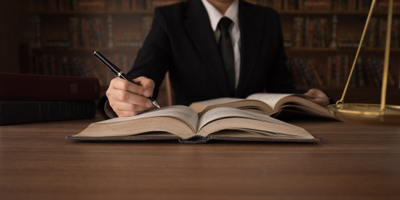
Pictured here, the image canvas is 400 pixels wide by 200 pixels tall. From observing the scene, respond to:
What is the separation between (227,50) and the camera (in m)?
1.40

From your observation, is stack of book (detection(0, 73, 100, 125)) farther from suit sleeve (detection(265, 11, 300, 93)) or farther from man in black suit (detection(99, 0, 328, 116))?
suit sleeve (detection(265, 11, 300, 93))

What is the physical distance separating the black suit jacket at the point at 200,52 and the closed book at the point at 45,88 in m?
0.34

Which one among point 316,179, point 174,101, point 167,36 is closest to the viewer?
point 316,179

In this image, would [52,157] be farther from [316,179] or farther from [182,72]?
[182,72]

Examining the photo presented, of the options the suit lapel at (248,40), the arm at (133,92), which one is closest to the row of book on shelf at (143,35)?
the suit lapel at (248,40)

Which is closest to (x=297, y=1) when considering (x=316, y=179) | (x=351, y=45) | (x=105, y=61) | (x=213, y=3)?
(x=351, y=45)

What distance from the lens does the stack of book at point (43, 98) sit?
81 centimetres

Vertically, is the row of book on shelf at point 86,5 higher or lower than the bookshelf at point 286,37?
higher

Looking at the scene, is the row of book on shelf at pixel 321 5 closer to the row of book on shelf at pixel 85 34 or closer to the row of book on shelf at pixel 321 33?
the row of book on shelf at pixel 321 33

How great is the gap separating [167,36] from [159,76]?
0.85ft

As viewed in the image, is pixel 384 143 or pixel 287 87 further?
Result: pixel 287 87

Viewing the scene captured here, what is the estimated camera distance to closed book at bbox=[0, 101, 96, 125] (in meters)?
0.80

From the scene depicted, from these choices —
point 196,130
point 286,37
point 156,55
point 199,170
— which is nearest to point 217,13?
point 156,55

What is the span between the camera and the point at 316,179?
0.33 metres
